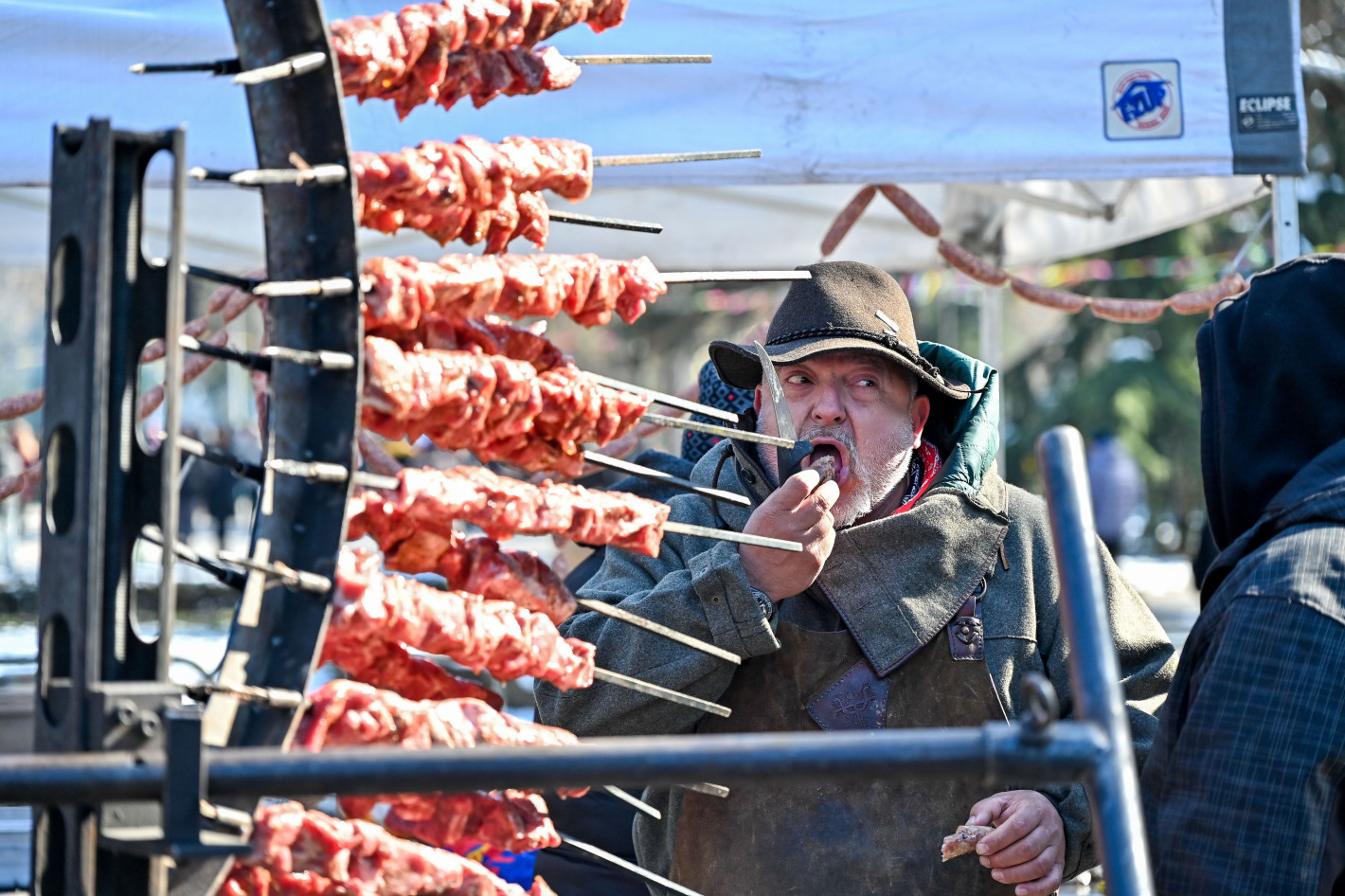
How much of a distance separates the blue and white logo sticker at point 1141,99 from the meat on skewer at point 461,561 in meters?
2.78

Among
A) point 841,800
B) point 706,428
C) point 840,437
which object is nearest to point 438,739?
point 706,428

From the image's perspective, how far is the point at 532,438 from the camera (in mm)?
1651

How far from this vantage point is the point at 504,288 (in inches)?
62.4

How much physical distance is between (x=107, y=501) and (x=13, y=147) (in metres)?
2.73

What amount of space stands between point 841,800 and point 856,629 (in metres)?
0.32

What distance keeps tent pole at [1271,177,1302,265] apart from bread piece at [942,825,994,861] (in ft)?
8.62

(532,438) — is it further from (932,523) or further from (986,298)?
(986,298)

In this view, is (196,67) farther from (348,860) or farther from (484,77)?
(348,860)

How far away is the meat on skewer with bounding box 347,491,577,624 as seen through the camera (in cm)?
152

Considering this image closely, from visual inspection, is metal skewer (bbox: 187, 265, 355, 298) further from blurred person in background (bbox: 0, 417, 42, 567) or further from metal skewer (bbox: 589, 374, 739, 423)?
blurred person in background (bbox: 0, 417, 42, 567)

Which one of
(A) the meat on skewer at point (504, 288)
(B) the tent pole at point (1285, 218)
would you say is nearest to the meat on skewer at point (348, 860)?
(A) the meat on skewer at point (504, 288)

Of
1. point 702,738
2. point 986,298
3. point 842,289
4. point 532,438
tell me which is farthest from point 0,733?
point 986,298

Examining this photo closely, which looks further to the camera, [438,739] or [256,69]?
[438,739]

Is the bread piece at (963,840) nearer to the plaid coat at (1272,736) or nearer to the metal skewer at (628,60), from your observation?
the plaid coat at (1272,736)
